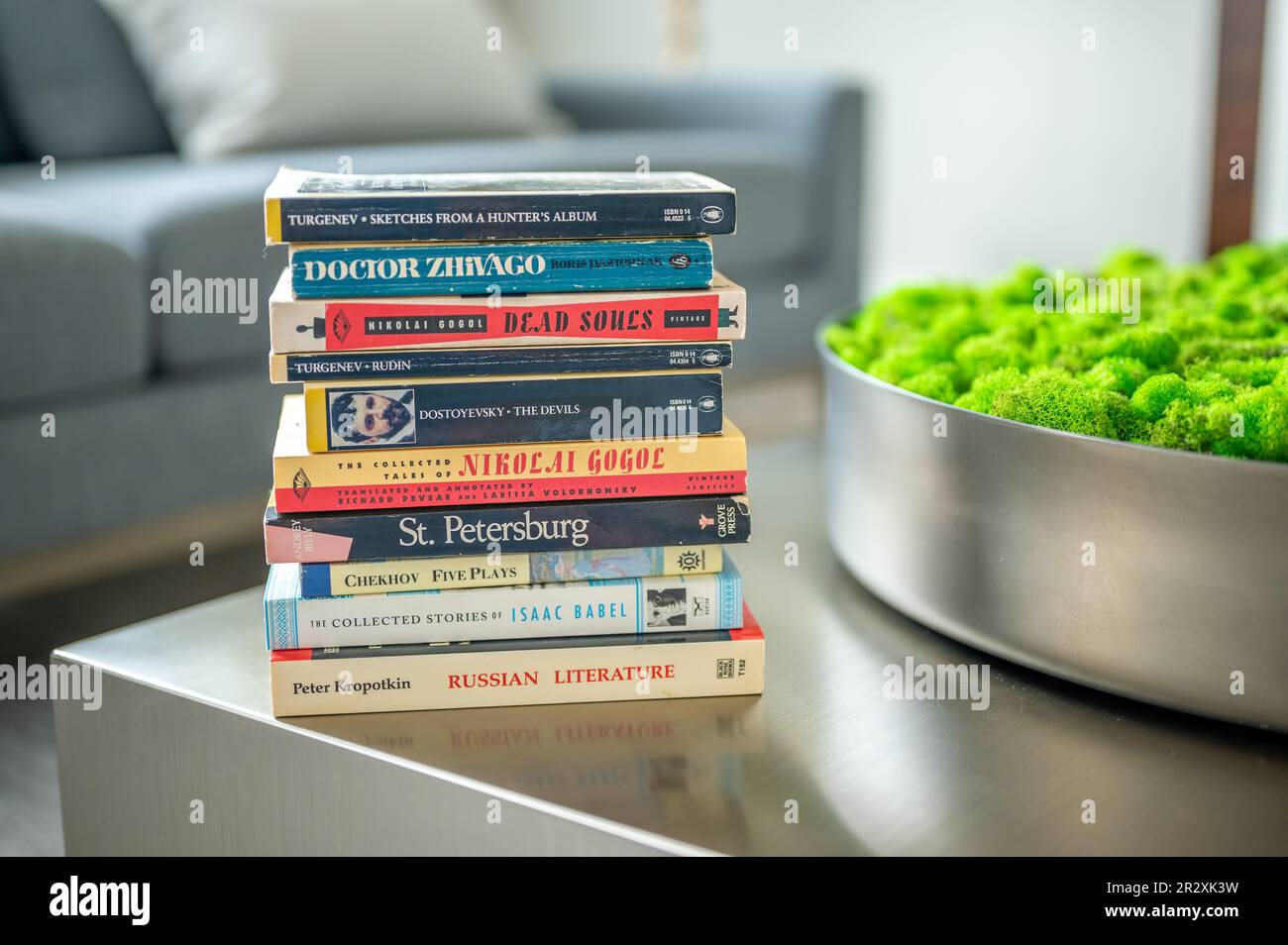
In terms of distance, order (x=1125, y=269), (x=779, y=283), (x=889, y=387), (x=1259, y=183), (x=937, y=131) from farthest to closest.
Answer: (x=937, y=131), (x=1259, y=183), (x=779, y=283), (x=1125, y=269), (x=889, y=387)

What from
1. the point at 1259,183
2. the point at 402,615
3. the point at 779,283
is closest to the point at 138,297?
the point at 402,615

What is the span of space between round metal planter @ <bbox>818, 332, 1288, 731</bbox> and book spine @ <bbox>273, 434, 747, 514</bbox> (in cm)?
15

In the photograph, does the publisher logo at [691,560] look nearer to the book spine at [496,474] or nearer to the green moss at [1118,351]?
the book spine at [496,474]

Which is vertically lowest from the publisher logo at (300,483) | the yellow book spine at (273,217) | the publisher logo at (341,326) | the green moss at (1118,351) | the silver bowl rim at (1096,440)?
the publisher logo at (300,483)

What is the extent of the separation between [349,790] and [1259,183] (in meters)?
3.12

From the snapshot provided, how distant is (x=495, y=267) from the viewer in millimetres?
726

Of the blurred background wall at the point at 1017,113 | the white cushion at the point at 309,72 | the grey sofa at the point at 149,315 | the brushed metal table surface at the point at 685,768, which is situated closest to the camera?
the brushed metal table surface at the point at 685,768

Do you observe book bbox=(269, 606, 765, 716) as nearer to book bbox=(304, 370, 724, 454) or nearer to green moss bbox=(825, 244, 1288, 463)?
book bbox=(304, 370, 724, 454)

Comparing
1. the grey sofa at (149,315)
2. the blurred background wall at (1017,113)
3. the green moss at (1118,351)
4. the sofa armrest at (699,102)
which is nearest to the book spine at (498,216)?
the green moss at (1118,351)

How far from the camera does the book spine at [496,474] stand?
2.40 feet

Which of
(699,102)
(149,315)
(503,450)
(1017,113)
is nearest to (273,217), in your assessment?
(503,450)

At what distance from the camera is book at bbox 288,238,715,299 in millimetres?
713

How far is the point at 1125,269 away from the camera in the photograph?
1.26 metres
